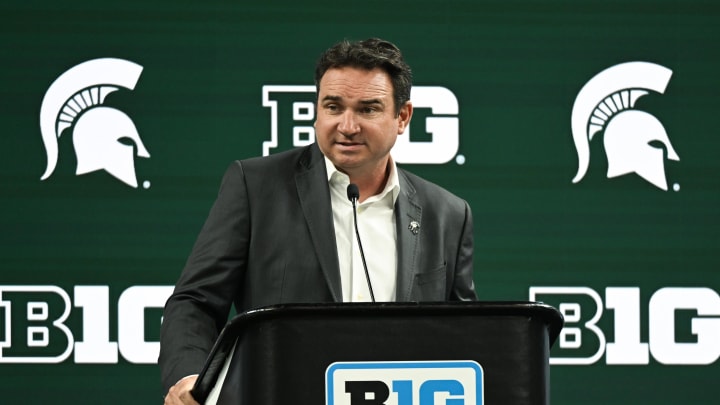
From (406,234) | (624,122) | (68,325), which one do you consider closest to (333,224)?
(406,234)

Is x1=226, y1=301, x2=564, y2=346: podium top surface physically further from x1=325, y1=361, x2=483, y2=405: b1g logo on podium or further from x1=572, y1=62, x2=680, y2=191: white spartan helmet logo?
x1=572, y1=62, x2=680, y2=191: white spartan helmet logo

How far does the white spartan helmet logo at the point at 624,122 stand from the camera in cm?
361

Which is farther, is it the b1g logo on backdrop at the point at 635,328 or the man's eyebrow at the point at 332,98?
the b1g logo on backdrop at the point at 635,328

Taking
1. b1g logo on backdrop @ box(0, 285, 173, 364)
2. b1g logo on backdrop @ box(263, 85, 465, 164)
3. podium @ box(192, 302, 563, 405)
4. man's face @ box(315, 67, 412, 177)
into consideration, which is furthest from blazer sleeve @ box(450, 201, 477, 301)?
b1g logo on backdrop @ box(0, 285, 173, 364)

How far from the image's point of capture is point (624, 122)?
11.9ft

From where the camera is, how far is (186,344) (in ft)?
6.40

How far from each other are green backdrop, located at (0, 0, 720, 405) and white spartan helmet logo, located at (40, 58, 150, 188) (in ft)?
0.08

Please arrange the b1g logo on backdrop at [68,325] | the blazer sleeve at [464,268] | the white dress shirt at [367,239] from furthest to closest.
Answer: the b1g logo on backdrop at [68,325] → the blazer sleeve at [464,268] → the white dress shirt at [367,239]

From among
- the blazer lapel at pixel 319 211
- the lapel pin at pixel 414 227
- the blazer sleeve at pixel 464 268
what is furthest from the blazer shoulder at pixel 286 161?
the blazer sleeve at pixel 464 268

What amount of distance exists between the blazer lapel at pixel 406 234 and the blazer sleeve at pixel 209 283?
0.34 metres

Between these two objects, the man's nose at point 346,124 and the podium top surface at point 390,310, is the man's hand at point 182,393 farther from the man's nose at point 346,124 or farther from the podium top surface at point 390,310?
the man's nose at point 346,124

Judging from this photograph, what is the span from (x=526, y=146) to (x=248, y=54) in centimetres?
101

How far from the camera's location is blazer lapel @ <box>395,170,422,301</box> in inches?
89.2

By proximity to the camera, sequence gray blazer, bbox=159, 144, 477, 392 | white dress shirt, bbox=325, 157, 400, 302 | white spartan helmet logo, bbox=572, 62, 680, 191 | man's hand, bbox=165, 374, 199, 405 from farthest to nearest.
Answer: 1. white spartan helmet logo, bbox=572, 62, 680, 191
2. white dress shirt, bbox=325, 157, 400, 302
3. gray blazer, bbox=159, 144, 477, 392
4. man's hand, bbox=165, 374, 199, 405
